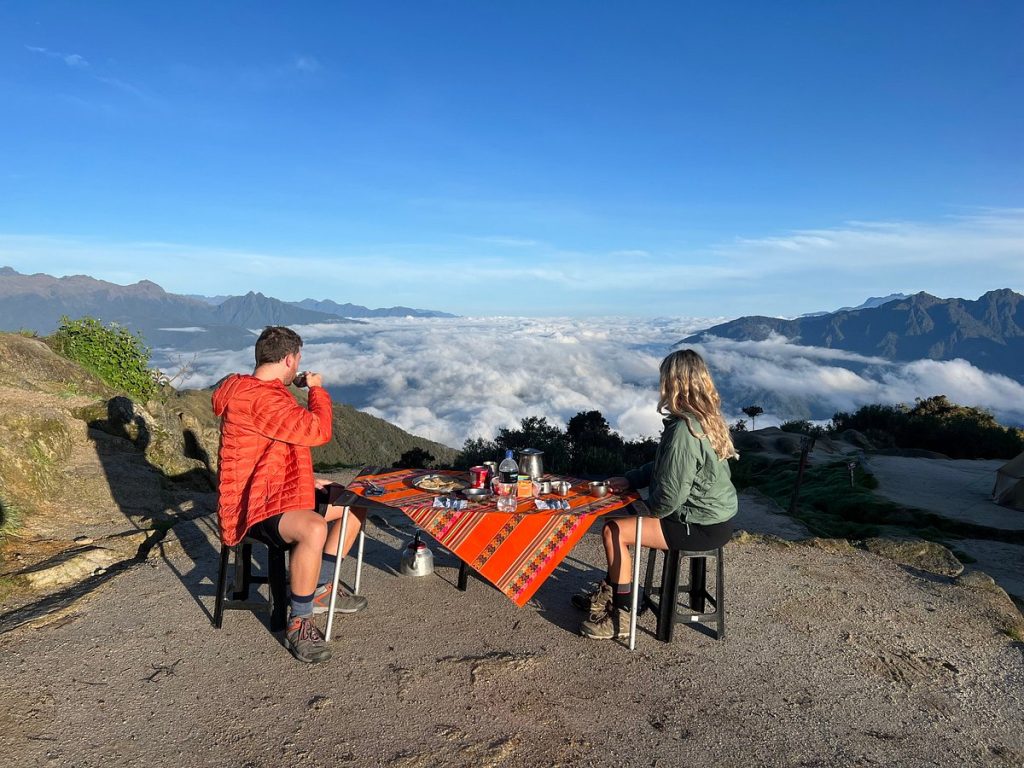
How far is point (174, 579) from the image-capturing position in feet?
17.8

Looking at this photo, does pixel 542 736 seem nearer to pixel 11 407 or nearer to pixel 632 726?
pixel 632 726

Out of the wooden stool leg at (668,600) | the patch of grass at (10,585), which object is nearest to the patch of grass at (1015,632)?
the wooden stool leg at (668,600)

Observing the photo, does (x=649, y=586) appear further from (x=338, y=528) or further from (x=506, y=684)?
(x=338, y=528)

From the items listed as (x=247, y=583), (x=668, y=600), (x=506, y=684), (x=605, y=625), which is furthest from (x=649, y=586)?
(x=247, y=583)

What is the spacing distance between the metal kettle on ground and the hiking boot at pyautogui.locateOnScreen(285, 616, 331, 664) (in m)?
1.43

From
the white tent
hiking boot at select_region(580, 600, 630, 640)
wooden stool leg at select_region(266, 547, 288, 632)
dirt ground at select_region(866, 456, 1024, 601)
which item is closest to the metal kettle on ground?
Result: wooden stool leg at select_region(266, 547, 288, 632)

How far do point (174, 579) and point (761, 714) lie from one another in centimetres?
462

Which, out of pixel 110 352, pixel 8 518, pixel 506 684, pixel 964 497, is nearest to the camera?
pixel 506 684

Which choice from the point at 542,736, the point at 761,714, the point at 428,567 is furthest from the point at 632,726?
the point at 428,567

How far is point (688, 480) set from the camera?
4.01 m

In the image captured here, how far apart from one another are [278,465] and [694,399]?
8.77ft

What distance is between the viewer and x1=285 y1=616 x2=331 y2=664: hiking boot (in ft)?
13.2

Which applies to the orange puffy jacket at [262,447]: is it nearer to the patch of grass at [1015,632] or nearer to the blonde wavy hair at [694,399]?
the blonde wavy hair at [694,399]

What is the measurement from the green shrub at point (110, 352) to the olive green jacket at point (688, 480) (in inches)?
482
